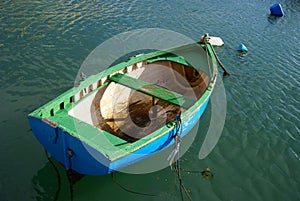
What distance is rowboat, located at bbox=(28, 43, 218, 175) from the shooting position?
5.85m

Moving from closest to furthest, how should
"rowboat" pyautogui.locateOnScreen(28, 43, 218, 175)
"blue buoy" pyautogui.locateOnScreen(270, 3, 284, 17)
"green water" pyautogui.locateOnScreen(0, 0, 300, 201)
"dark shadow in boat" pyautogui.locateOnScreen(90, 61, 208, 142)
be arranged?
"rowboat" pyautogui.locateOnScreen(28, 43, 218, 175)
"green water" pyautogui.locateOnScreen(0, 0, 300, 201)
"dark shadow in boat" pyautogui.locateOnScreen(90, 61, 208, 142)
"blue buoy" pyautogui.locateOnScreen(270, 3, 284, 17)

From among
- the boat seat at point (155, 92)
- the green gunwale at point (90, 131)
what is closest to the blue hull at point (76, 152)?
the green gunwale at point (90, 131)

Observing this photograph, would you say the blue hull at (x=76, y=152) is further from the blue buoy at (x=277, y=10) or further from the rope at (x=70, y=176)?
the blue buoy at (x=277, y=10)

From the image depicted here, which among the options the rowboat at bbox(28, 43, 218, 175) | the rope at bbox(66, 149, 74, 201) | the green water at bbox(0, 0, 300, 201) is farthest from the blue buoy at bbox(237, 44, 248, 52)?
the rope at bbox(66, 149, 74, 201)

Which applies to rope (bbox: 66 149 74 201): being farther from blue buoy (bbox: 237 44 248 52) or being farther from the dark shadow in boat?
blue buoy (bbox: 237 44 248 52)

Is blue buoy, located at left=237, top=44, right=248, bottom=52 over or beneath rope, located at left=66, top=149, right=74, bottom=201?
over

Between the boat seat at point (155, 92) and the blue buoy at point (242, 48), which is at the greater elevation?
the boat seat at point (155, 92)

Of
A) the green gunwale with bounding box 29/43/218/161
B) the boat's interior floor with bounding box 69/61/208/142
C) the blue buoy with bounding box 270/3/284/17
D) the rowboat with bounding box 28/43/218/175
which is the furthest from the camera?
the blue buoy with bounding box 270/3/284/17

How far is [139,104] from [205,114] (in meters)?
2.31

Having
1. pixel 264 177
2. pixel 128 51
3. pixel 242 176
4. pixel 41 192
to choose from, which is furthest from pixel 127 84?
pixel 128 51

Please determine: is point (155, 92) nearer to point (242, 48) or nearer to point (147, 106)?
point (147, 106)

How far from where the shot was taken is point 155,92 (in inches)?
321

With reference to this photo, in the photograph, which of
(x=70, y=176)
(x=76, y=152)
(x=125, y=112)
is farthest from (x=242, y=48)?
(x=76, y=152)

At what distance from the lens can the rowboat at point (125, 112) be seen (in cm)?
585
